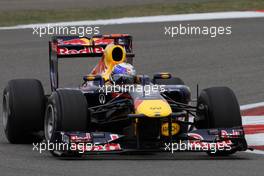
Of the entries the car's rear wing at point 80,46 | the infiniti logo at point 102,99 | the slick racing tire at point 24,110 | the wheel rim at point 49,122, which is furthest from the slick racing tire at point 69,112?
the car's rear wing at point 80,46

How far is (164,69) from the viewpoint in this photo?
798 inches

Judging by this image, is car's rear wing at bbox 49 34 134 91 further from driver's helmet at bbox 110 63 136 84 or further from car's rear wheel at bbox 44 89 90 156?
car's rear wheel at bbox 44 89 90 156

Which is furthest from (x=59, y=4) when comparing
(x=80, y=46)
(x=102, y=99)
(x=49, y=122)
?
(x=49, y=122)

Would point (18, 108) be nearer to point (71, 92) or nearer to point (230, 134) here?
point (71, 92)

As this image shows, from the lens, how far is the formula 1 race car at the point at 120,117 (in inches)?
457

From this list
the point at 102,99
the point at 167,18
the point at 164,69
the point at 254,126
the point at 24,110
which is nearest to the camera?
the point at 102,99

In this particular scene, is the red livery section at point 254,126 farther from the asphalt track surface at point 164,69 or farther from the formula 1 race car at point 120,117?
the formula 1 race car at point 120,117

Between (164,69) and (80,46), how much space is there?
6250mm

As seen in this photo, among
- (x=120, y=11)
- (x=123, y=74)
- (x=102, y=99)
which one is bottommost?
(x=102, y=99)

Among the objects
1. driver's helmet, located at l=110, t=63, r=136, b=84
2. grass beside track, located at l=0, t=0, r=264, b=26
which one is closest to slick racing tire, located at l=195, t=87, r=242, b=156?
driver's helmet, located at l=110, t=63, r=136, b=84

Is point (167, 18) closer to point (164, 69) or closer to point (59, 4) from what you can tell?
point (164, 69)

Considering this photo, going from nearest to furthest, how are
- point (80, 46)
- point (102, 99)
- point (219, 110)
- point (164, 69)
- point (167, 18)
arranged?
point (219, 110) → point (102, 99) → point (80, 46) → point (164, 69) → point (167, 18)

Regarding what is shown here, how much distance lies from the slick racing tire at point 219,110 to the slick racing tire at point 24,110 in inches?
79.0

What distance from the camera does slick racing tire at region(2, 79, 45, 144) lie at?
12.9 meters
